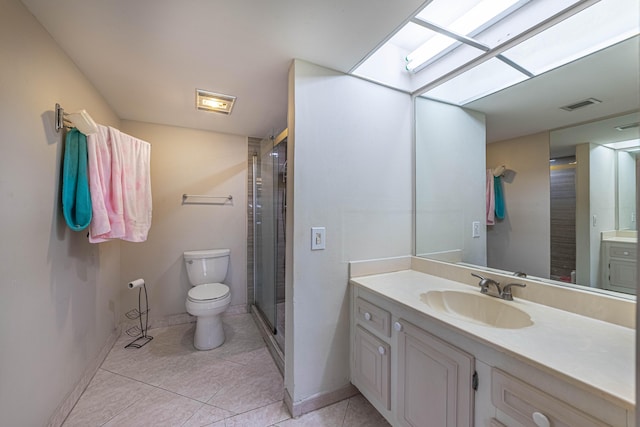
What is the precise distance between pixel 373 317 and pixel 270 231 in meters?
1.41

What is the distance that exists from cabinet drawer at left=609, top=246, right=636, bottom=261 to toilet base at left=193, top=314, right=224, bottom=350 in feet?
8.55

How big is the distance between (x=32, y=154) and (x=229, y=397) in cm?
176

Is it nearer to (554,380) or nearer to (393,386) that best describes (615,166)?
(554,380)

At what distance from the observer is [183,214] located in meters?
2.66

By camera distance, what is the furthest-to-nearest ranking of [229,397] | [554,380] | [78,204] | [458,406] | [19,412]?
[229,397]
[78,204]
[19,412]
[458,406]
[554,380]

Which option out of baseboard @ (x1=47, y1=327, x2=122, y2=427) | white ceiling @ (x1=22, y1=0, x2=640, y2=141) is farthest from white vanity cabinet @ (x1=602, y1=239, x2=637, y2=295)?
baseboard @ (x1=47, y1=327, x2=122, y2=427)

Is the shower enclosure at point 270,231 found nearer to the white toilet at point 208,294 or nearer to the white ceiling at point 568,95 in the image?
the white toilet at point 208,294

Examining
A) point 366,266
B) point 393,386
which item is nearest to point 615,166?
point 366,266

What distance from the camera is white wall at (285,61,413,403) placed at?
57.6 inches

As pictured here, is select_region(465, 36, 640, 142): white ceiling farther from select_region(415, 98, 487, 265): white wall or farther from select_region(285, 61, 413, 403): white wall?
select_region(285, 61, 413, 403): white wall

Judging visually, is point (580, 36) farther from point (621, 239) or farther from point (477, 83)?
point (621, 239)

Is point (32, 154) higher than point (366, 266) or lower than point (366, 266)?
higher

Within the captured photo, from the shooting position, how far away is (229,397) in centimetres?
161

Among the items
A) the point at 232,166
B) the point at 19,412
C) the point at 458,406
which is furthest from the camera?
the point at 232,166
